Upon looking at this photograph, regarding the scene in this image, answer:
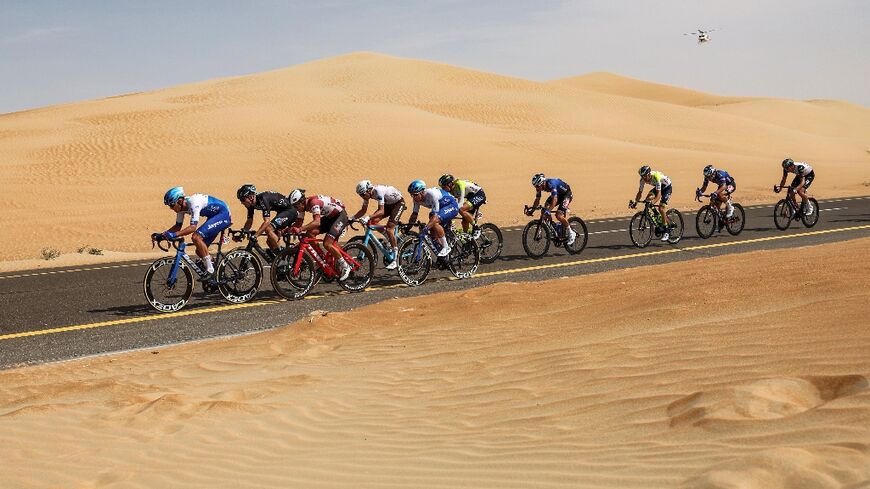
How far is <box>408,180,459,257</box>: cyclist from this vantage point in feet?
46.5

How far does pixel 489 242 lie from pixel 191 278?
5.98 meters

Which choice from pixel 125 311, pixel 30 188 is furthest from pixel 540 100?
pixel 125 311

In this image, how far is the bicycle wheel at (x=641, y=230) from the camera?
19.1m

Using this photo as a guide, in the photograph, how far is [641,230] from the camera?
19141mm

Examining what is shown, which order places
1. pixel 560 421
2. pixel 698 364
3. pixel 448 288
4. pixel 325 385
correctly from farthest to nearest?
pixel 448 288, pixel 325 385, pixel 698 364, pixel 560 421

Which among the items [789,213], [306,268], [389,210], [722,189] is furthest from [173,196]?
[789,213]

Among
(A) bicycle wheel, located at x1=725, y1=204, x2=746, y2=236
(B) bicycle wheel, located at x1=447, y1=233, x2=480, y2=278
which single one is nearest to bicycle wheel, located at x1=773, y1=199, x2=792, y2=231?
(A) bicycle wheel, located at x1=725, y1=204, x2=746, y2=236

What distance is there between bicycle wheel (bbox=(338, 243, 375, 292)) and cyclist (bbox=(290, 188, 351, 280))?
23cm

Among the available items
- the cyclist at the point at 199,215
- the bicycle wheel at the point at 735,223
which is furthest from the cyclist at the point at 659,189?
the cyclist at the point at 199,215

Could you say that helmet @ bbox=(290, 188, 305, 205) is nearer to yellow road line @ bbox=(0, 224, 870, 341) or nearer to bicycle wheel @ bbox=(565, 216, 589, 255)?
yellow road line @ bbox=(0, 224, 870, 341)

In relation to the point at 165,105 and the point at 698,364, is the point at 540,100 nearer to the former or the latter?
the point at 165,105

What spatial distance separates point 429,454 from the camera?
520cm

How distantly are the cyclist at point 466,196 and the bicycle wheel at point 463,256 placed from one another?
55 centimetres

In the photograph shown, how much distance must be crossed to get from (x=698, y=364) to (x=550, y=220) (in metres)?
11.9
